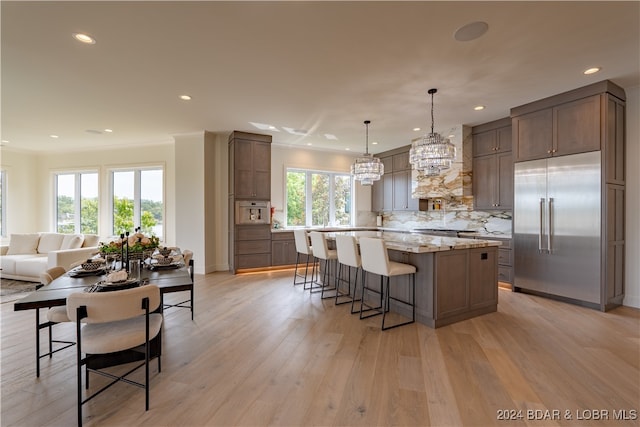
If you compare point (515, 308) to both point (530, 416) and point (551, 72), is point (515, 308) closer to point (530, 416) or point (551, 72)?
point (530, 416)

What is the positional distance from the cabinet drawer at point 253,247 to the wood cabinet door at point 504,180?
4613mm

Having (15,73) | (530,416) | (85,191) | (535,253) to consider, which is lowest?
(530,416)

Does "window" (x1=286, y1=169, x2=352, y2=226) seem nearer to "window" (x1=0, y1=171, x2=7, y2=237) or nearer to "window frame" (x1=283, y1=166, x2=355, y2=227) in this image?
"window frame" (x1=283, y1=166, x2=355, y2=227)

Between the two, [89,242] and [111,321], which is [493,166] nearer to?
[111,321]

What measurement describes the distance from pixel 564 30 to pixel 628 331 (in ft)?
10.6

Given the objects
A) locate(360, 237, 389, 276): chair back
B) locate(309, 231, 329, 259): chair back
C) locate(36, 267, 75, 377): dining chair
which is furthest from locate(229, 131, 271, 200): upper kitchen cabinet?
locate(36, 267, 75, 377): dining chair

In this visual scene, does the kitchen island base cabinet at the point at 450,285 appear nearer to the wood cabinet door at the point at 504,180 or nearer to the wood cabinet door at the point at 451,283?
the wood cabinet door at the point at 451,283

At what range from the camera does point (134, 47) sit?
282 cm

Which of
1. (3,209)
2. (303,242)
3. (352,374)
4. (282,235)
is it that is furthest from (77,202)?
(352,374)

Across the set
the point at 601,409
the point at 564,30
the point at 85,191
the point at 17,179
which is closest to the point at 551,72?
the point at 564,30

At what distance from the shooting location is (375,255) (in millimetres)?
3232

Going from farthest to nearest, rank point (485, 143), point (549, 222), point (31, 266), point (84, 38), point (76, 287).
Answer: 1. point (485, 143)
2. point (31, 266)
3. point (549, 222)
4. point (84, 38)
5. point (76, 287)

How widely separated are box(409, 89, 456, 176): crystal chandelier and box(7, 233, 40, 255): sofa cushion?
7.69m

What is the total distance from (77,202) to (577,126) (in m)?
10.4
